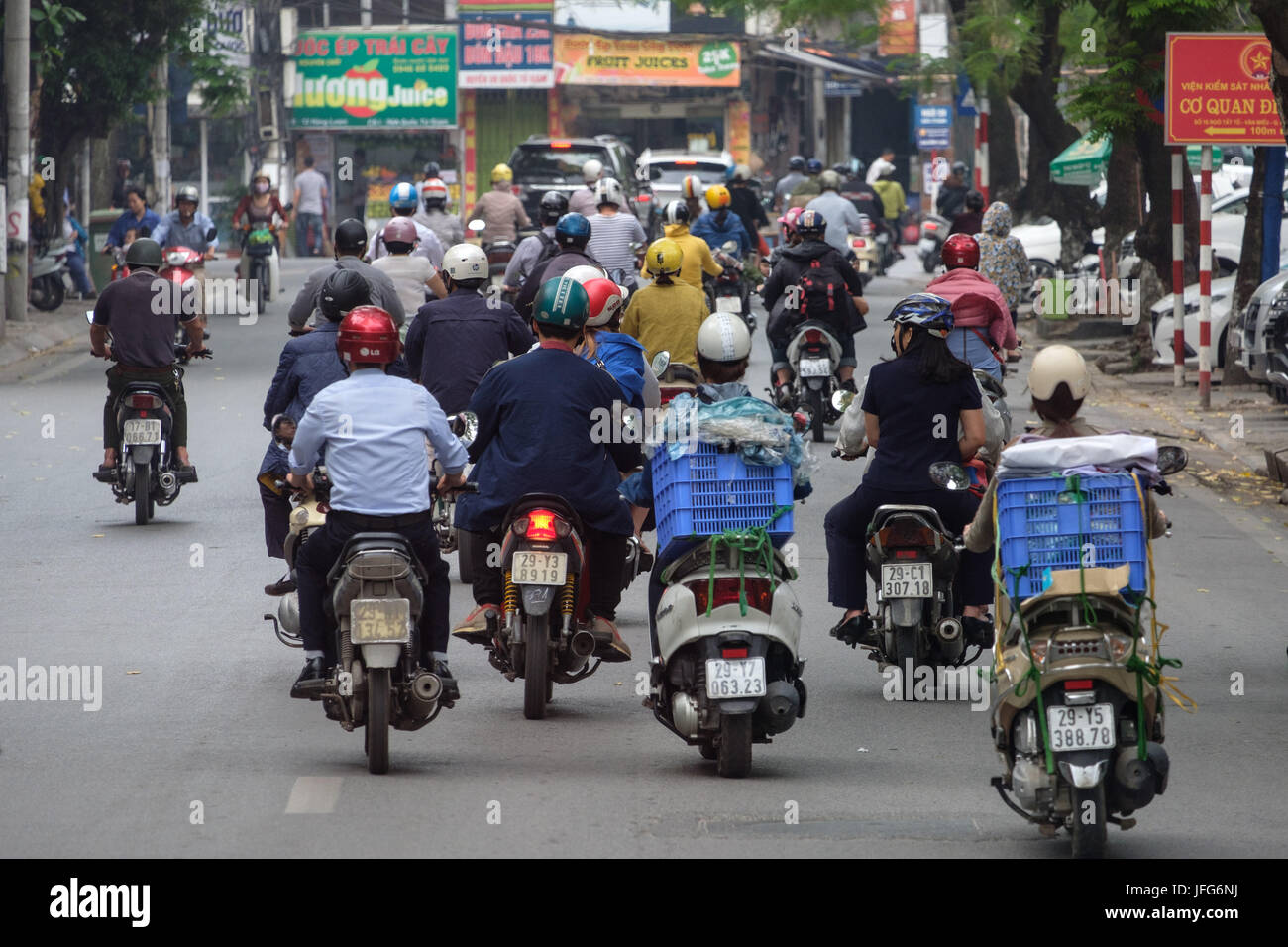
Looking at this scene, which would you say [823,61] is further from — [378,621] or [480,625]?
[378,621]

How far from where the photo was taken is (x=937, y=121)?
40844 millimetres

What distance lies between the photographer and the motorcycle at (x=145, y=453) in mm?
12523

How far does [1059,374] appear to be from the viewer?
21.1 ft

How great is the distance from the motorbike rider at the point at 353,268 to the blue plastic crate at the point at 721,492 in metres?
3.58

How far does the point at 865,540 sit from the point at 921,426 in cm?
57

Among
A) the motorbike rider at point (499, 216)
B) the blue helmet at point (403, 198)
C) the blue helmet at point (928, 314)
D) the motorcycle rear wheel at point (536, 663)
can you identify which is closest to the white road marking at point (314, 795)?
the motorcycle rear wheel at point (536, 663)

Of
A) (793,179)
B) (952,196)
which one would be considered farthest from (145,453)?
(952,196)

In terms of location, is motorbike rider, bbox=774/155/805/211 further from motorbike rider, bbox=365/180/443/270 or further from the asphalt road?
the asphalt road

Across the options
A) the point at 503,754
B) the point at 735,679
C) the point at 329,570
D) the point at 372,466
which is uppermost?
the point at 372,466

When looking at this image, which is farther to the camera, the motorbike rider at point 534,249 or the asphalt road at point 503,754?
the motorbike rider at point 534,249

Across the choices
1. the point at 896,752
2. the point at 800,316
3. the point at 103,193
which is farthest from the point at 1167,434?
the point at 103,193

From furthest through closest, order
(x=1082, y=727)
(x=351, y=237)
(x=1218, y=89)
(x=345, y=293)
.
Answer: (x=1218, y=89)
(x=351, y=237)
(x=345, y=293)
(x=1082, y=727)

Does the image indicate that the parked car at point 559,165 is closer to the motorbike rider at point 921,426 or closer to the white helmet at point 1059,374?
the motorbike rider at point 921,426

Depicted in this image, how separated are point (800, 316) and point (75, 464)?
17.9ft
